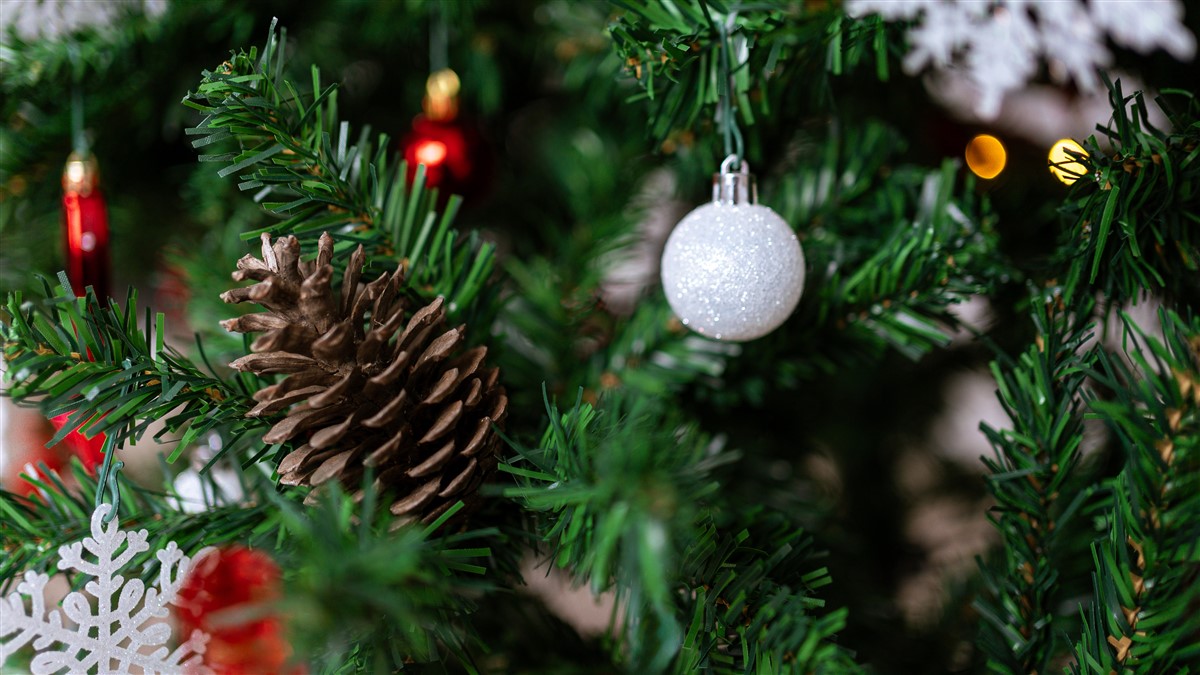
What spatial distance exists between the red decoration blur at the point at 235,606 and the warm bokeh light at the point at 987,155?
0.49m

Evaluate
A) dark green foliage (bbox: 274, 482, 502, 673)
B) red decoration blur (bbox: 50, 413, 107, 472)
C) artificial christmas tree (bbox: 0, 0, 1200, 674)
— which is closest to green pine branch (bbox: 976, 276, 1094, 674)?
artificial christmas tree (bbox: 0, 0, 1200, 674)

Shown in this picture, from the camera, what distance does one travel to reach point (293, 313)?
10.4 inches

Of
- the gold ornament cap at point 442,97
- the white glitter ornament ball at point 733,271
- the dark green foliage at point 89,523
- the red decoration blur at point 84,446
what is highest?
the gold ornament cap at point 442,97

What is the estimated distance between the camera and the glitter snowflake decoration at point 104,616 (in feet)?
0.86

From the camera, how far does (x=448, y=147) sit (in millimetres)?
456

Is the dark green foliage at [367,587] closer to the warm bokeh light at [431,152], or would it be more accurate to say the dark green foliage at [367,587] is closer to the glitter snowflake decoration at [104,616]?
the glitter snowflake decoration at [104,616]

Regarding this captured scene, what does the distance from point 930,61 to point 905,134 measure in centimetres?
5

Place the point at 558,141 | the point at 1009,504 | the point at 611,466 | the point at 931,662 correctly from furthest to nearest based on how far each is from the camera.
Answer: the point at 558,141 → the point at 931,662 → the point at 1009,504 → the point at 611,466

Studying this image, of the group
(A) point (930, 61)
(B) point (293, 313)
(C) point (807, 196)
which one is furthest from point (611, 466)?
(A) point (930, 61)

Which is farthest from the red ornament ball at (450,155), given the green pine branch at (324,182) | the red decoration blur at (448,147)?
the green pine branch at (324,182)

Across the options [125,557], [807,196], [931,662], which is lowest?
[931,662]

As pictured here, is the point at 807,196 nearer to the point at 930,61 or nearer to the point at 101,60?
the point at 930,61

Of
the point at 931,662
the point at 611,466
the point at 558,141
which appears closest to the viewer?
the point at 611,466

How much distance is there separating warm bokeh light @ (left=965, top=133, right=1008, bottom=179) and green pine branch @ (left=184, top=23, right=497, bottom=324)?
367mm
